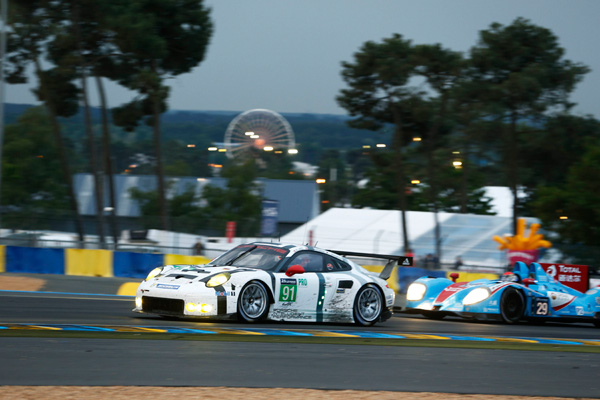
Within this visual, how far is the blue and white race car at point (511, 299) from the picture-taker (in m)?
12.6

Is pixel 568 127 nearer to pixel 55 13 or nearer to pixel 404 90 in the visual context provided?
pixel 404 90

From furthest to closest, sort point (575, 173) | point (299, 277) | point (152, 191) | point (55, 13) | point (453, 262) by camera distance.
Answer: point (152, 191) < point (575, 173) < point (55, 13) < point (453, 262) < point (299, 277)

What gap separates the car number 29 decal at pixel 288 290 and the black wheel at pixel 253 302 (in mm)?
240

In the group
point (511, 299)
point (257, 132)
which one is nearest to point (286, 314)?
point (511, 299)

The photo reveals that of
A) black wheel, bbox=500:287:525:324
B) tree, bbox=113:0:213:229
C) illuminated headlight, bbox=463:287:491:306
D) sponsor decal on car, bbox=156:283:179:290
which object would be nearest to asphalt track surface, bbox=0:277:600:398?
sponsor decal on car, bbox=156:283:179:290

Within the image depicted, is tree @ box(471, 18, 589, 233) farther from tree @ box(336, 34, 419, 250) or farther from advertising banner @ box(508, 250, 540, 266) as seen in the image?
advertising banner @ box(508, 250, 540, 266)

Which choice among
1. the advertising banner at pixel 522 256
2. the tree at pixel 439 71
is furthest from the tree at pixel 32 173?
the advertising banner at pixel 522 256

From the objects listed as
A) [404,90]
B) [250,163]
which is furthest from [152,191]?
[404,90]

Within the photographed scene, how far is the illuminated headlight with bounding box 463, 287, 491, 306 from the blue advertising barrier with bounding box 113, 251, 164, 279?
9.02 m

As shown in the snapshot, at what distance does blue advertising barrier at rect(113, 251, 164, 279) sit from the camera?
758 inches

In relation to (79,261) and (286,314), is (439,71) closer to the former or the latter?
(79,261)

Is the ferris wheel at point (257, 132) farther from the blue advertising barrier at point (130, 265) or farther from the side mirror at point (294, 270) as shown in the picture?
the side mirror at point (294, 270)

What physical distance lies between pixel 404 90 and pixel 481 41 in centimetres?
650

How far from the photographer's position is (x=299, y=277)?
1065 cm
